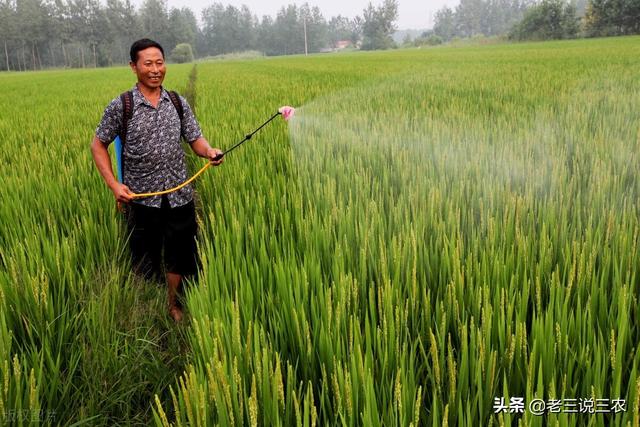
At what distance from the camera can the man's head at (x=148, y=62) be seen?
2.06 meters

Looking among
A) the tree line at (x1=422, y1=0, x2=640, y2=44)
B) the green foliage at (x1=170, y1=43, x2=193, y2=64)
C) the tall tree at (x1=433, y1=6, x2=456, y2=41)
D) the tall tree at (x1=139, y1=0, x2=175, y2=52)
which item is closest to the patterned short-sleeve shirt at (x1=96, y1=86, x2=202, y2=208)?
the tree line at (x1=422, y1=0, x2=640, y2=44)

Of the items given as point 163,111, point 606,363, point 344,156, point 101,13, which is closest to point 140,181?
point 163,111

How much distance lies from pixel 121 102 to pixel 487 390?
1.84m

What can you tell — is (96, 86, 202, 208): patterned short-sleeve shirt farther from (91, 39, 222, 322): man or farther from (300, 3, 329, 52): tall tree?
(300, 3, 329, 52): tall tree

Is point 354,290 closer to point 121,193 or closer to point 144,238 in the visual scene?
point 121,193

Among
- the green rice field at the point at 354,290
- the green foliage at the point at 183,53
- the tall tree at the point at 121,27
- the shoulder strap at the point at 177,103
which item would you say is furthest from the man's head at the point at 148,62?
the tall tree at the point at 121,27

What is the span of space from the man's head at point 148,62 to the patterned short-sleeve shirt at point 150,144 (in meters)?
0.08

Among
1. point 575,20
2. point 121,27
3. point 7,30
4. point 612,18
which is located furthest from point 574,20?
point 7,30

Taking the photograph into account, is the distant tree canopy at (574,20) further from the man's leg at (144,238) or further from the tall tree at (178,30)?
the tall tree at (178,30)

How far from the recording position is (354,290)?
1193mm

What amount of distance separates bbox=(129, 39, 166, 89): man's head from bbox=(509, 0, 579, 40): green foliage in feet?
155

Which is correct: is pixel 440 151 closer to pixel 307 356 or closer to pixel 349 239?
pixel 349 239

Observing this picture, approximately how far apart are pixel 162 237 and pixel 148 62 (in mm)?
819

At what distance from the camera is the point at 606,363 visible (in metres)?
0.95
